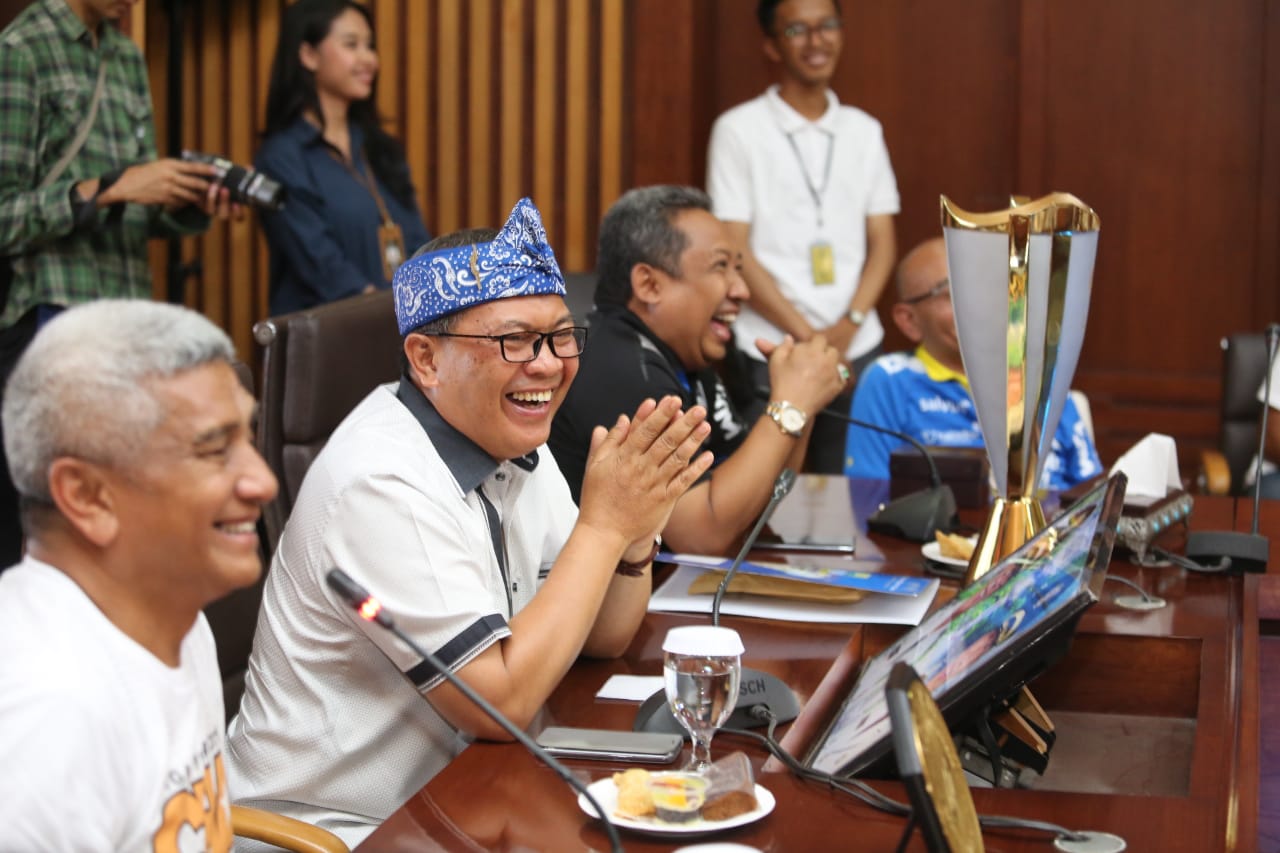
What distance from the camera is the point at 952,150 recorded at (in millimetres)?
4891

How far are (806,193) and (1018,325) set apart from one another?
7.93 ft

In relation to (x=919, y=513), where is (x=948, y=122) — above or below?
above

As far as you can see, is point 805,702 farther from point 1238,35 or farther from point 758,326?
point 1238,35

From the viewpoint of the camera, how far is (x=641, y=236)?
273 cm

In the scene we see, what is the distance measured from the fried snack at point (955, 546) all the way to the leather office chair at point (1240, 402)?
5.72 ft

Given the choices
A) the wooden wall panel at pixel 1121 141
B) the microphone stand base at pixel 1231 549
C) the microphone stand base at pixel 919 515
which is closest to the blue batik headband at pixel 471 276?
the microphone stand base at pixel 919 515

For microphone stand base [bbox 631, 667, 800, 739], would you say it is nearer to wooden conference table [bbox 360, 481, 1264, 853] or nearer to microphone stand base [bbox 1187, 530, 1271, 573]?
wooden conference table [bbox 360, 481, 1264, 853]

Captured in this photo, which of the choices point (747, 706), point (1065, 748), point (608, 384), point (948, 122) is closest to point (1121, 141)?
point (948, 122)

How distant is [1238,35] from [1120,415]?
3.88 feet

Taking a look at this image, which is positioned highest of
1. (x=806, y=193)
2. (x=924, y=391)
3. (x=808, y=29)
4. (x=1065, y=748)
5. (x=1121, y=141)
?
(x=808, y=29)

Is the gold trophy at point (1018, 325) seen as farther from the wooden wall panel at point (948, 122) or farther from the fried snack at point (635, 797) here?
the wooden wall panel at point (948, 122)

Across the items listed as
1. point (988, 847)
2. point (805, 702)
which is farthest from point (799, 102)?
point (988, 847)

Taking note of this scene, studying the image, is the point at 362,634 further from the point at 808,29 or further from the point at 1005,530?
the point at 808,29

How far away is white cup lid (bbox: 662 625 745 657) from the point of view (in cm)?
141
